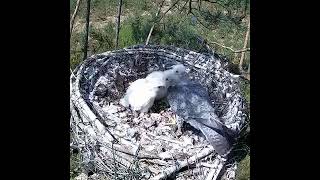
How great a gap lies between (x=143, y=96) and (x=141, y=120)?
0.15m

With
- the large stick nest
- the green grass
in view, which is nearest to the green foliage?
the large stick nest

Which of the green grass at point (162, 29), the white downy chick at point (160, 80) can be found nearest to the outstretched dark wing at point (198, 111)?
the white downy chick at point (160, 80)

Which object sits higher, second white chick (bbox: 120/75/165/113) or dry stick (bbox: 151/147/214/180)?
second white chick (bbox: 120/75/165/113)

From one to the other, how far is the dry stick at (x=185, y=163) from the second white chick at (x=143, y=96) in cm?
54

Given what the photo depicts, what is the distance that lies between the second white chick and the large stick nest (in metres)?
0.05

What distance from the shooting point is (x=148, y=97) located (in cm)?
298

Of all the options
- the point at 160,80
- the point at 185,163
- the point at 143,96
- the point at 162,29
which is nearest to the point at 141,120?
the point at 143,96

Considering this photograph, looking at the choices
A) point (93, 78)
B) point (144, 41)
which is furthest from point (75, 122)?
point (144, 41)

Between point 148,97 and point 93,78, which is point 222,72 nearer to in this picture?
point 148,97

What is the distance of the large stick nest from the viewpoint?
251cm

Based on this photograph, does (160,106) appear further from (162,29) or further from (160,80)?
(162,29)

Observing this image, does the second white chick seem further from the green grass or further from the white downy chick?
the green grass

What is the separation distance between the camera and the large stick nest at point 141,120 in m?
2.51
